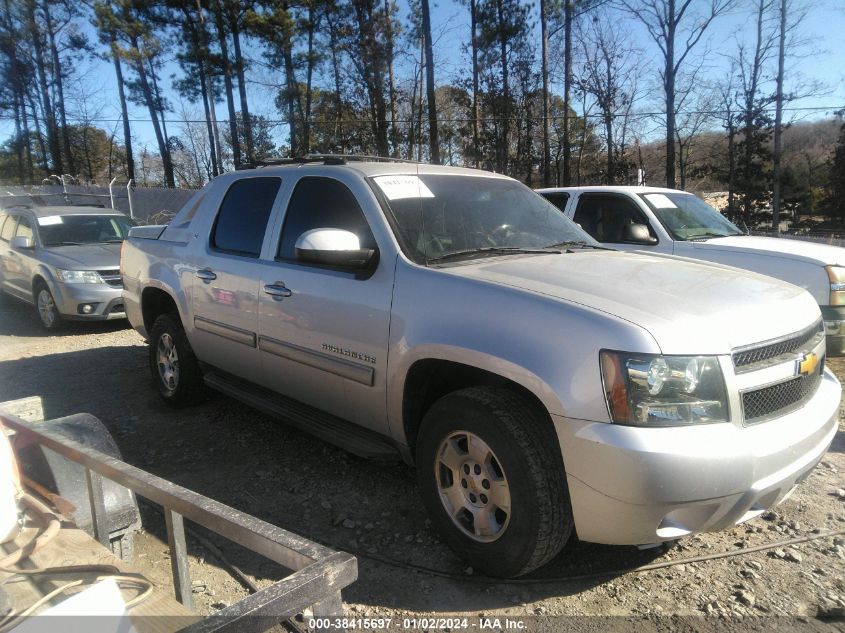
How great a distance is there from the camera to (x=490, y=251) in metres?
3.29

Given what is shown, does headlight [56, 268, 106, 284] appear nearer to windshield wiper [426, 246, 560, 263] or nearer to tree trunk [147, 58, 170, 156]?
windshield wiper [426, 246, 560, 263]

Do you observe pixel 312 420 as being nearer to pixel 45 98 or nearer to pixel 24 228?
pixel 24 228

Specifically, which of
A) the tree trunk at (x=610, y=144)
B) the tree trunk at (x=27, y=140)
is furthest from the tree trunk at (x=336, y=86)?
the tree trunk at (x=27, y=140)

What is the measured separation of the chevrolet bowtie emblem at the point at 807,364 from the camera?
2.61 m

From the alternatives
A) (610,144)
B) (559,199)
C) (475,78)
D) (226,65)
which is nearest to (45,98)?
(226,65)

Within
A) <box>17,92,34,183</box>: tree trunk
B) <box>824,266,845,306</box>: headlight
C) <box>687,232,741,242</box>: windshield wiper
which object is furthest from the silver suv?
<box>17,92,34,183</box>: tree trunk

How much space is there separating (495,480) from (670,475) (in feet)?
2.36

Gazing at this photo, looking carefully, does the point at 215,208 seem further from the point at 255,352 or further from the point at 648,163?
the point at 648,163

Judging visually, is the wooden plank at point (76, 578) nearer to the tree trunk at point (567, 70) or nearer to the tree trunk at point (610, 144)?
the tree trunk at point (567, 70)

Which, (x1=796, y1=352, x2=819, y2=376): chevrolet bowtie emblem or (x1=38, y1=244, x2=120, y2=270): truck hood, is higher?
(x1=38, y1=244, x2=120, y2=270): truck hood

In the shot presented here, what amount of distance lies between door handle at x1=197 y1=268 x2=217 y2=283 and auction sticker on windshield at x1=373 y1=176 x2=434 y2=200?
1.58m

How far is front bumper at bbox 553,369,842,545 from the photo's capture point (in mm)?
2166

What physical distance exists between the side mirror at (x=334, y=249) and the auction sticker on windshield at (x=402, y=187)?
15.9 inches

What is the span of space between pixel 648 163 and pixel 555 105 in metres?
8.06
